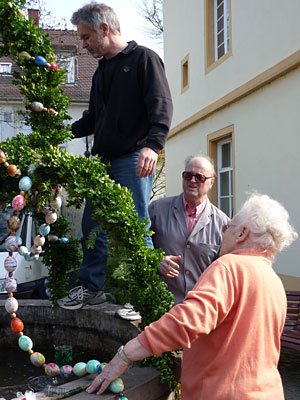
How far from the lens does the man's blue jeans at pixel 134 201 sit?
3148 mm

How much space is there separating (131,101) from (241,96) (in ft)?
20.9

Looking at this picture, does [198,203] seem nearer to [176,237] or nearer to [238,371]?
[176,237]

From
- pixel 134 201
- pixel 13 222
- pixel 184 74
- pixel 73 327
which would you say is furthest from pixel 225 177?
pixel 13 222

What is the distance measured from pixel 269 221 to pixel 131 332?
5.21ft

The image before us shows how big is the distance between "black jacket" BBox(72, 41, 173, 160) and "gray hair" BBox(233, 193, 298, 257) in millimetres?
1111

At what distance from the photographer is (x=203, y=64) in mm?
11320

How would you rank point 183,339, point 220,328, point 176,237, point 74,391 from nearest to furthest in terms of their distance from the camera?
point 183,339
point 220,328
point 74,391
point 176,237

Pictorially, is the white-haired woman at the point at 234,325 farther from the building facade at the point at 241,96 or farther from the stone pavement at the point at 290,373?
the building facade at the point at 241,96

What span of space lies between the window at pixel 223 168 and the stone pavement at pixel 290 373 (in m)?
4.91

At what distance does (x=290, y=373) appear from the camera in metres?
4.54

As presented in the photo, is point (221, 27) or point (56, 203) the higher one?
point (221, 27)

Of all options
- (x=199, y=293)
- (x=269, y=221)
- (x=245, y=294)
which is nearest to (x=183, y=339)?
(x=199, y=293)

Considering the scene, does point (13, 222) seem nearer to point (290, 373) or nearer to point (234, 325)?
point (234, 325)

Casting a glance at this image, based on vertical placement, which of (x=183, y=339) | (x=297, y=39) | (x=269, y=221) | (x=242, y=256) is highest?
(x=297, y=39)
